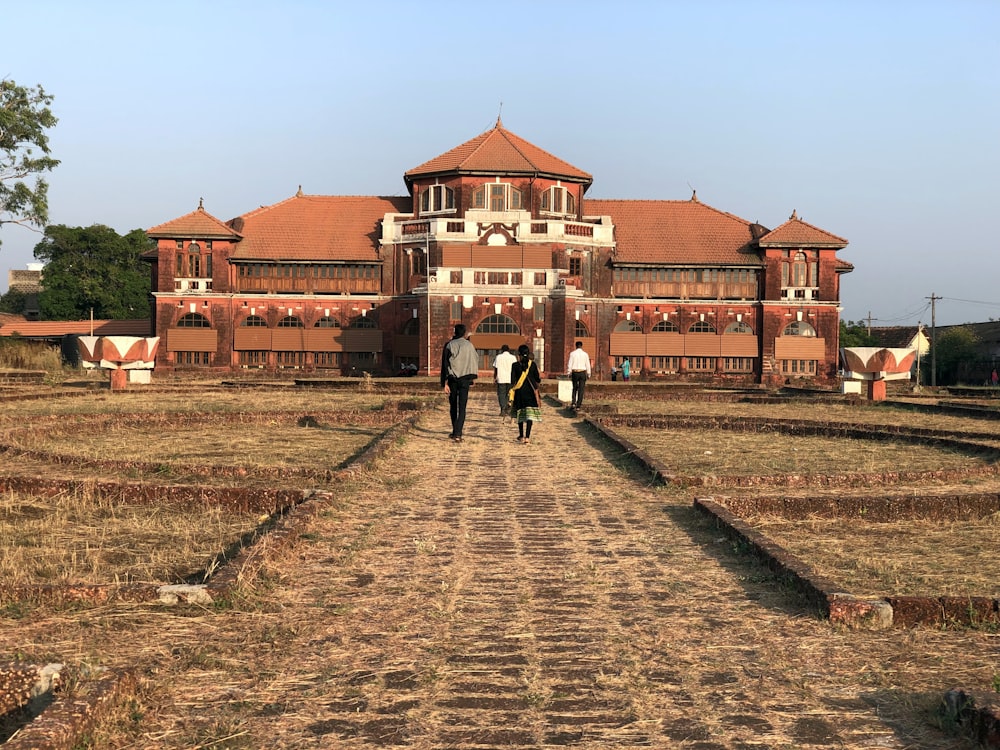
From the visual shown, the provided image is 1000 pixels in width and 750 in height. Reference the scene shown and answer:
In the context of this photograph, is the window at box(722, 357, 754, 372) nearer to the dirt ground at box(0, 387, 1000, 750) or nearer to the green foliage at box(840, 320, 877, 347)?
the green foliage at box(840, 320, 877, 347)

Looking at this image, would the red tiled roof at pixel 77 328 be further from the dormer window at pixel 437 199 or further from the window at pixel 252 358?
the dormer window at pixel 437 199

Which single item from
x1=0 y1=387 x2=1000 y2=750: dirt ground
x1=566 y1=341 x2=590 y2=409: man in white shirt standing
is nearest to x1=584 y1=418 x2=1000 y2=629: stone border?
x1=0 y1=387 x2=1000 y2=750: dirt ground

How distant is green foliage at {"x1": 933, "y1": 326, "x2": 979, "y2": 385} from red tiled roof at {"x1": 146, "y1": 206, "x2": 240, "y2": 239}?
143ft

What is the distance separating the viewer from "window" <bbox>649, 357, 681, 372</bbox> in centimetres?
4744

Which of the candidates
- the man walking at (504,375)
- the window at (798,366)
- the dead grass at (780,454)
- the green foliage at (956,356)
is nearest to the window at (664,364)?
the window at (798,366)

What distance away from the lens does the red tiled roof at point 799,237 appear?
4744cm

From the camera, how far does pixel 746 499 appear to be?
876 centimetres

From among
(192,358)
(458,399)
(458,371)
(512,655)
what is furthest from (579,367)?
(192,358)

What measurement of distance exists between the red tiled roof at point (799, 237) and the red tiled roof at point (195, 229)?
25.5 m

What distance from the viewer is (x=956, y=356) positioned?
63.8 meters

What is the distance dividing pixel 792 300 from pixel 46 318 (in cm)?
4587

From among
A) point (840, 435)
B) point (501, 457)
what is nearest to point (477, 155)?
point (840, 435)

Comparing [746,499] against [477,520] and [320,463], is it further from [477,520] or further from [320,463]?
[320,463]

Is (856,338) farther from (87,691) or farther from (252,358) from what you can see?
(87,691)
